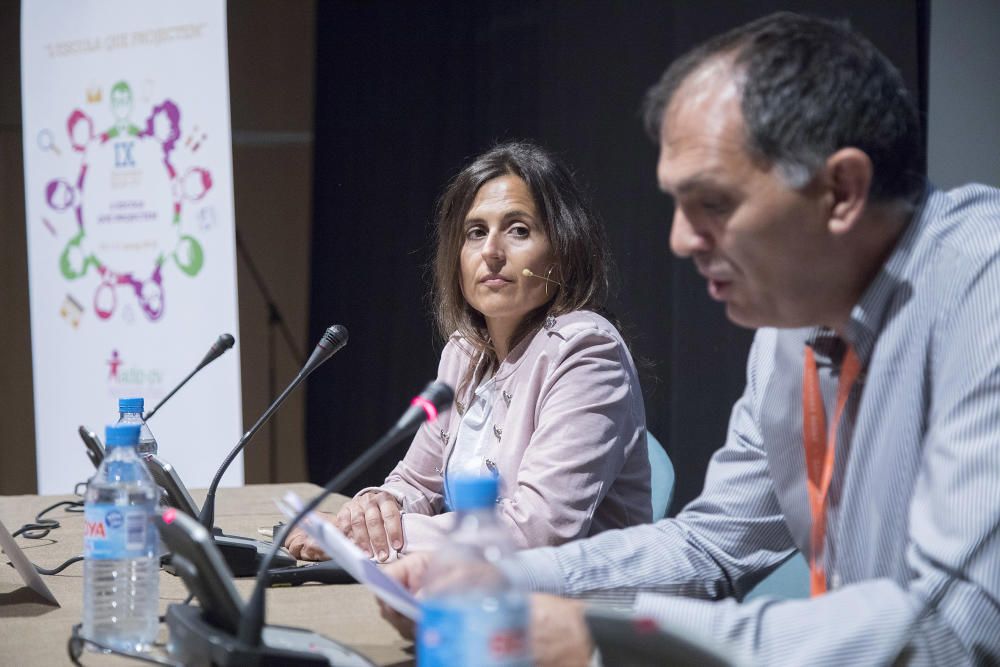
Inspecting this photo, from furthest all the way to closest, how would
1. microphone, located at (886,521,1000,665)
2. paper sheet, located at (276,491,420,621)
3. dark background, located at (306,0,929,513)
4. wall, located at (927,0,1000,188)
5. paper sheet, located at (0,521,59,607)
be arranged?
dark background, located at (306,0,929,513), wall, located at (927,0,1000,188), paper sheet, located at (0,521,59,607), paper sheet, located at (276,491,420,621), microphone, located at (886,521,1000,665)

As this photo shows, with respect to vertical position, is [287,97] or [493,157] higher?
[287,97]

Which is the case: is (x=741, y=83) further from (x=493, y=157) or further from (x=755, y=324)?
(x=493, y=157)

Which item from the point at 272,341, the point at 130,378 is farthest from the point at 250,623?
the point at 272,341

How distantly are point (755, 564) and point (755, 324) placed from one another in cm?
38

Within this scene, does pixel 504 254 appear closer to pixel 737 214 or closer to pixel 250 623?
pixel 737 214

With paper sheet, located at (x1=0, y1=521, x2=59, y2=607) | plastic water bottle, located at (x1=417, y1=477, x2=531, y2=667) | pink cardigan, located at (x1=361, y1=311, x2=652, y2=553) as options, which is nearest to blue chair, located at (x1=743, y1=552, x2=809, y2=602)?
pink cardigan, located at (x1=361, y1=311, x2=652, y2=553)

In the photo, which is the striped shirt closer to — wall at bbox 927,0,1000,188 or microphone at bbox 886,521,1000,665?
microphone at bbox 886,521,1000,665

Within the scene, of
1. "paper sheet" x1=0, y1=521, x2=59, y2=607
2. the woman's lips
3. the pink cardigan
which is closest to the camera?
"paper sheet" x1=0, y1=521, x2=59, y2=607

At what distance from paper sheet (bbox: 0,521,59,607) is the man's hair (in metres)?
1.12

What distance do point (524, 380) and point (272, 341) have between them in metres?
3.75

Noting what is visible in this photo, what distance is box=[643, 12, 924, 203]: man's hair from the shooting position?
1068 millimetres

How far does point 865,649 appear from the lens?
3.09 ft

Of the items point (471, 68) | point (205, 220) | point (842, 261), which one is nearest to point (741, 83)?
point (842, 261)

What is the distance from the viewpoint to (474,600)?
0.82 meters
